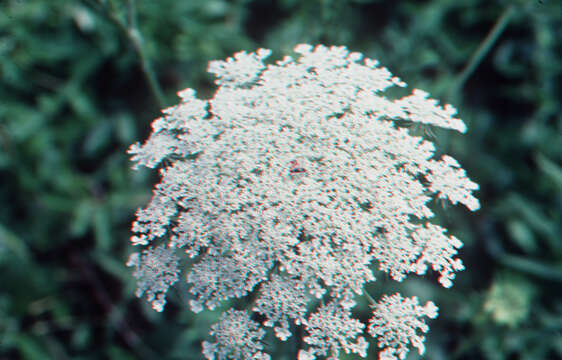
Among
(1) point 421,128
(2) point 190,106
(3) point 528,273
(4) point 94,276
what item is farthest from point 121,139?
(3) point 528,273

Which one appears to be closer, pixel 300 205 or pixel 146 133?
pixel 300 205

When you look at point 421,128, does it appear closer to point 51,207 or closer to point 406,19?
point 406,19

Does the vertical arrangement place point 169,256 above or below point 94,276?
below

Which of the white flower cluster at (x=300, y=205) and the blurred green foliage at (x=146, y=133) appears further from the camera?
the blurred green foliage at (x=146, y=133)

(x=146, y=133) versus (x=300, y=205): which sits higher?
(x=146, y=133)
